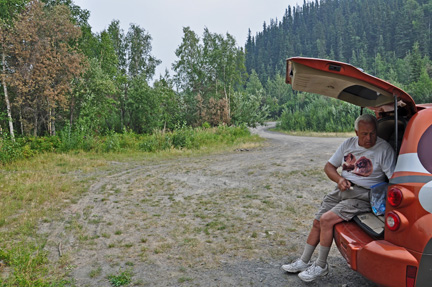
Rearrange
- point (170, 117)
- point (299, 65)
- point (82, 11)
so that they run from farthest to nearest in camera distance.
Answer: point (170, 117) < point (82, 11) < point (299, 65)

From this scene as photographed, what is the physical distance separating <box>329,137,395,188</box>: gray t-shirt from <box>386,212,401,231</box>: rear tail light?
1.68 ft

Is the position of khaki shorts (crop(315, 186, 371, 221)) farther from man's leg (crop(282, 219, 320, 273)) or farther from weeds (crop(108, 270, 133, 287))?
weeds (crop(108, 270, 133, 287))

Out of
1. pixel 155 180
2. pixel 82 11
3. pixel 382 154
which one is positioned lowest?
pixel 155 180

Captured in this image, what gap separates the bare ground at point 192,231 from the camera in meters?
3.39

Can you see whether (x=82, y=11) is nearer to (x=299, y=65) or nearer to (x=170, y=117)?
(x=170, y=117)

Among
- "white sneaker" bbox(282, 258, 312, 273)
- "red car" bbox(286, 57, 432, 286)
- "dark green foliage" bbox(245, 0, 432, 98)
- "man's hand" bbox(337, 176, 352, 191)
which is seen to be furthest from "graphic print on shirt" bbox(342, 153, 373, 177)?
"dark green foliage" bbox(245, 0, 432, 98)

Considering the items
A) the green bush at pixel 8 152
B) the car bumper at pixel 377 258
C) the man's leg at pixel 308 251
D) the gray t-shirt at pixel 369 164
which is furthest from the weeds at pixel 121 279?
the green bush at pixel 8 152

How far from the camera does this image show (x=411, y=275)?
2.24 metres

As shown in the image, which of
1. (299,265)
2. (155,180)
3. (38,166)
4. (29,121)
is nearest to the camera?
(299,265)

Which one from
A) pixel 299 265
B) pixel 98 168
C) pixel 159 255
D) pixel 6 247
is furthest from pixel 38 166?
pixel 299 265

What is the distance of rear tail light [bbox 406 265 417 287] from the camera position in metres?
2.24

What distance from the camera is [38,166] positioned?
10.6 meters

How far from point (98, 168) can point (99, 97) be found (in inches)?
420

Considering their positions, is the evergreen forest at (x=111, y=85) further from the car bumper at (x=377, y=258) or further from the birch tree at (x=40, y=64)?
the car bumper at (x=377, y=258)
